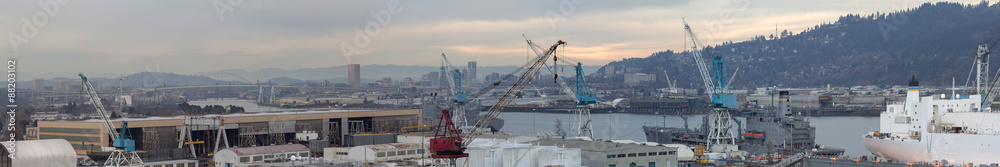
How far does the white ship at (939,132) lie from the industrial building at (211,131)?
1835 cm

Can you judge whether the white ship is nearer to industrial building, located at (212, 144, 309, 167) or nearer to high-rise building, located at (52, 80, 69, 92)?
industrial building, located at (212, 144, 309, 167)

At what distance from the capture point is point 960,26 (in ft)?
479

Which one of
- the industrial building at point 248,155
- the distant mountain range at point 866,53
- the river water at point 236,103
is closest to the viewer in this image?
the industrial building at point 248,155

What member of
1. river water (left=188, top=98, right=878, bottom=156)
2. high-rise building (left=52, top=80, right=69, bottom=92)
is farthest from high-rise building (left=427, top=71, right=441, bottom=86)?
high-rise building (left=52, top=80, right=69, bottom=92)

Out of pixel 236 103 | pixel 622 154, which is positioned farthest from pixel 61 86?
pixel 622 154

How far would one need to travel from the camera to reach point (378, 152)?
1206 inches

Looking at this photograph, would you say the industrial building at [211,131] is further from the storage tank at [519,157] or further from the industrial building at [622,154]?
the industrial building at [622,154]

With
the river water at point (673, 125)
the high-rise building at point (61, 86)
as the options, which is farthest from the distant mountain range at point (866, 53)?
the high-rise building at point (61, 86)

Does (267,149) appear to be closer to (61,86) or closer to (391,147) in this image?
(391,147)

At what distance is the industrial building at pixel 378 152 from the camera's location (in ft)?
100

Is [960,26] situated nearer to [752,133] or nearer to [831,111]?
[831,111]

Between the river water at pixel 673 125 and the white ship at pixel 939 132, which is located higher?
the white ship at pixel 939 132

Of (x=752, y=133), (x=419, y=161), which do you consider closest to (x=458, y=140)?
(x=419, y=161)

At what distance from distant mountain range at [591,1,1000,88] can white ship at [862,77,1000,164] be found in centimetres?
10321
